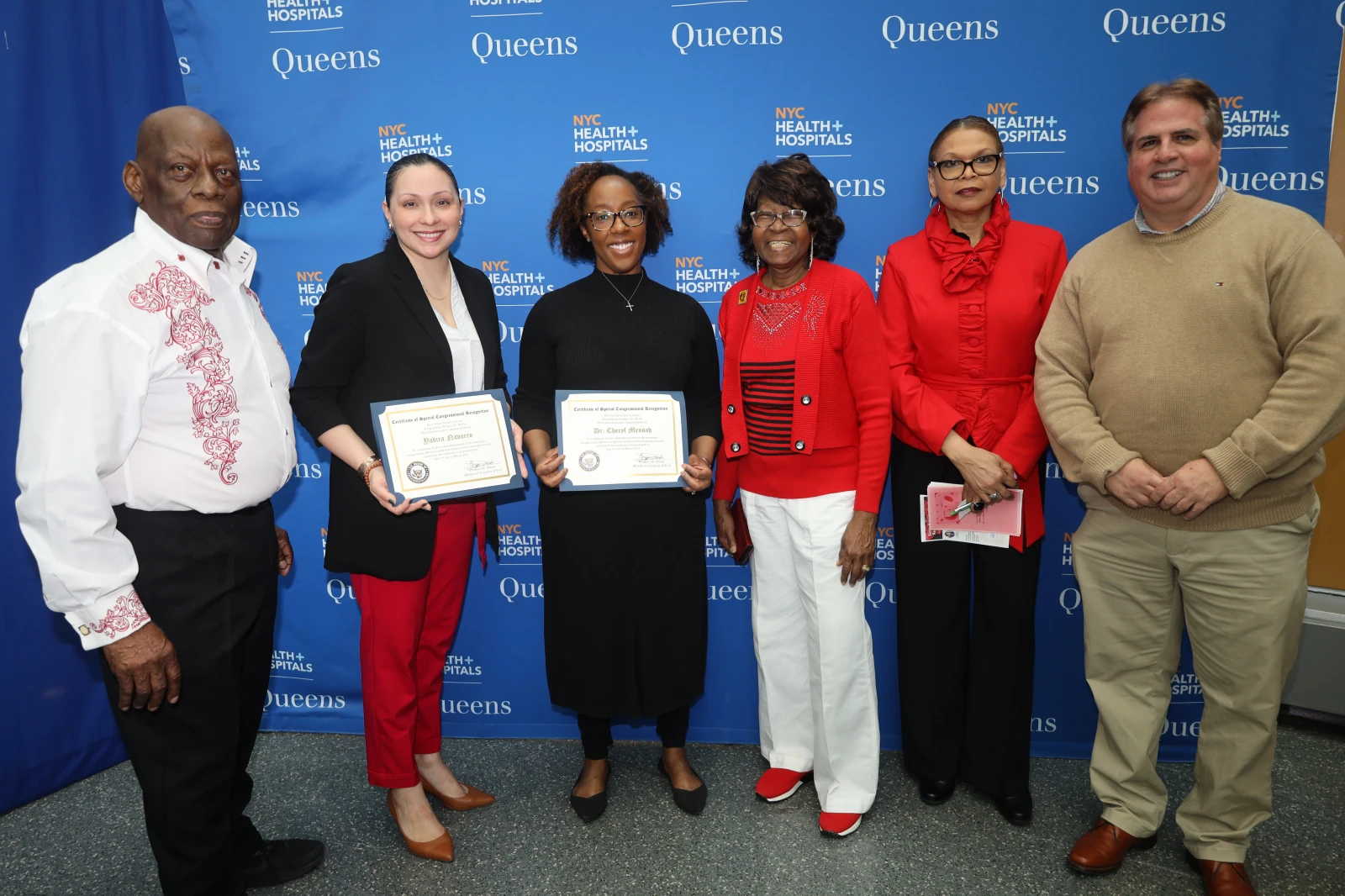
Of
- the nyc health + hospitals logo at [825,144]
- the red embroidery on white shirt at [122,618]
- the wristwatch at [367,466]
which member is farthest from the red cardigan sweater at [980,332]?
the red embroidery on white shirt at [122,618]

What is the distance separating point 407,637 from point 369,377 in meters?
0.78

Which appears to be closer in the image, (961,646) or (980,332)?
(980,332)

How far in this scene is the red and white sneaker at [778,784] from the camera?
254 centimetres

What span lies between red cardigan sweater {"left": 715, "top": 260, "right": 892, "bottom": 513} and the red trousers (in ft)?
3.26

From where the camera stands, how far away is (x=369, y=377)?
7.12 ft

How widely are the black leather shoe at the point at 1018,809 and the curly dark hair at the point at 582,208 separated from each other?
6.92 feet

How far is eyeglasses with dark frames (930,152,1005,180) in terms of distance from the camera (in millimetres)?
2141

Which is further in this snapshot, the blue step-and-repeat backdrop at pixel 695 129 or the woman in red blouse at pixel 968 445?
the blue step-and-repeat backdrop at pixel 695 129

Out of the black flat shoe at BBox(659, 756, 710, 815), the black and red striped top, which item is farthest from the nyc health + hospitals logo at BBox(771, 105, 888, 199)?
the black flat shoe at BBox(659, 756, 710, 815)

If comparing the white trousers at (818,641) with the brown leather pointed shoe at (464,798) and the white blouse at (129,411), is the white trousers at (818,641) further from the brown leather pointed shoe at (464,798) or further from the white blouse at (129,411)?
the white blouse at (129,411)

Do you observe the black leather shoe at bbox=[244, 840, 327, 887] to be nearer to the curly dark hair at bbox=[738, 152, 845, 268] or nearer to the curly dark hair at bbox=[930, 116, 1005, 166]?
the curly dark hair at bbox=[738, 152, 845, 268]

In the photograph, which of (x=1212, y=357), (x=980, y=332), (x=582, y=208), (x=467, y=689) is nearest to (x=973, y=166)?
(x=980, y=332)

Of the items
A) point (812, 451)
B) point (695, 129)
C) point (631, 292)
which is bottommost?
point (812, 451)

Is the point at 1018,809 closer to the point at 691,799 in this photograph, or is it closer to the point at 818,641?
the point at 818,641
